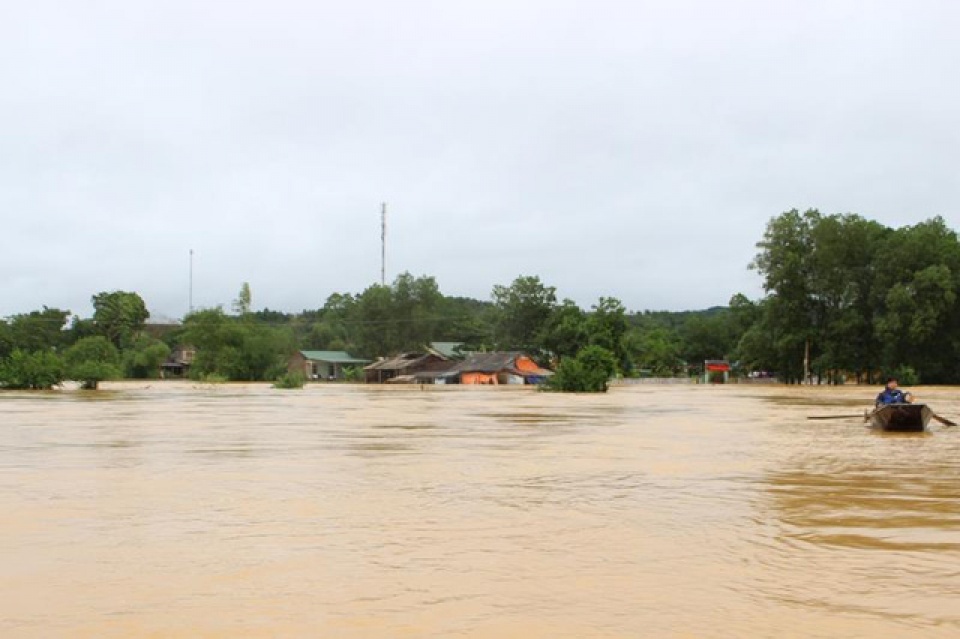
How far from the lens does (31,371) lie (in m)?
58.5

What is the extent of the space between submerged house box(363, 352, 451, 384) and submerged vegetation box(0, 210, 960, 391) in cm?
491

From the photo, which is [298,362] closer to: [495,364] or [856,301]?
[495,364]

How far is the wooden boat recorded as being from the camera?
22.6m

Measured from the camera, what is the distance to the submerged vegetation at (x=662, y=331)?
219 ft

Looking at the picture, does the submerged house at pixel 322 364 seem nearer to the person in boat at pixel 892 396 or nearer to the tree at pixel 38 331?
the tree at pixel 38 331

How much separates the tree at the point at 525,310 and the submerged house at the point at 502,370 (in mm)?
3142

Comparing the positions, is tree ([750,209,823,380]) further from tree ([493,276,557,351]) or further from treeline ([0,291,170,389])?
treeline ([0,291,170,389])

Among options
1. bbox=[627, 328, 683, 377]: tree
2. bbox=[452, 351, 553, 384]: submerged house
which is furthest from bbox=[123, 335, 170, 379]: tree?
bbox=[627, 328, 683, 377]: tree

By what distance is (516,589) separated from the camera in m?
7.09

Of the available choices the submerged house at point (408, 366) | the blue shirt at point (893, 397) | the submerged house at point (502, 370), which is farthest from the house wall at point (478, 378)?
the blue shirt at point (893, 397)

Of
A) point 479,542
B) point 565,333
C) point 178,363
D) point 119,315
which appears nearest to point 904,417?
point 479,542

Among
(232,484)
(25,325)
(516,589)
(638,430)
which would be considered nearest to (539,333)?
(25,325)

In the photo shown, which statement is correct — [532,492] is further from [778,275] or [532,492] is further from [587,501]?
[778,275]

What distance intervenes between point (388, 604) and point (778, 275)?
231 ft
